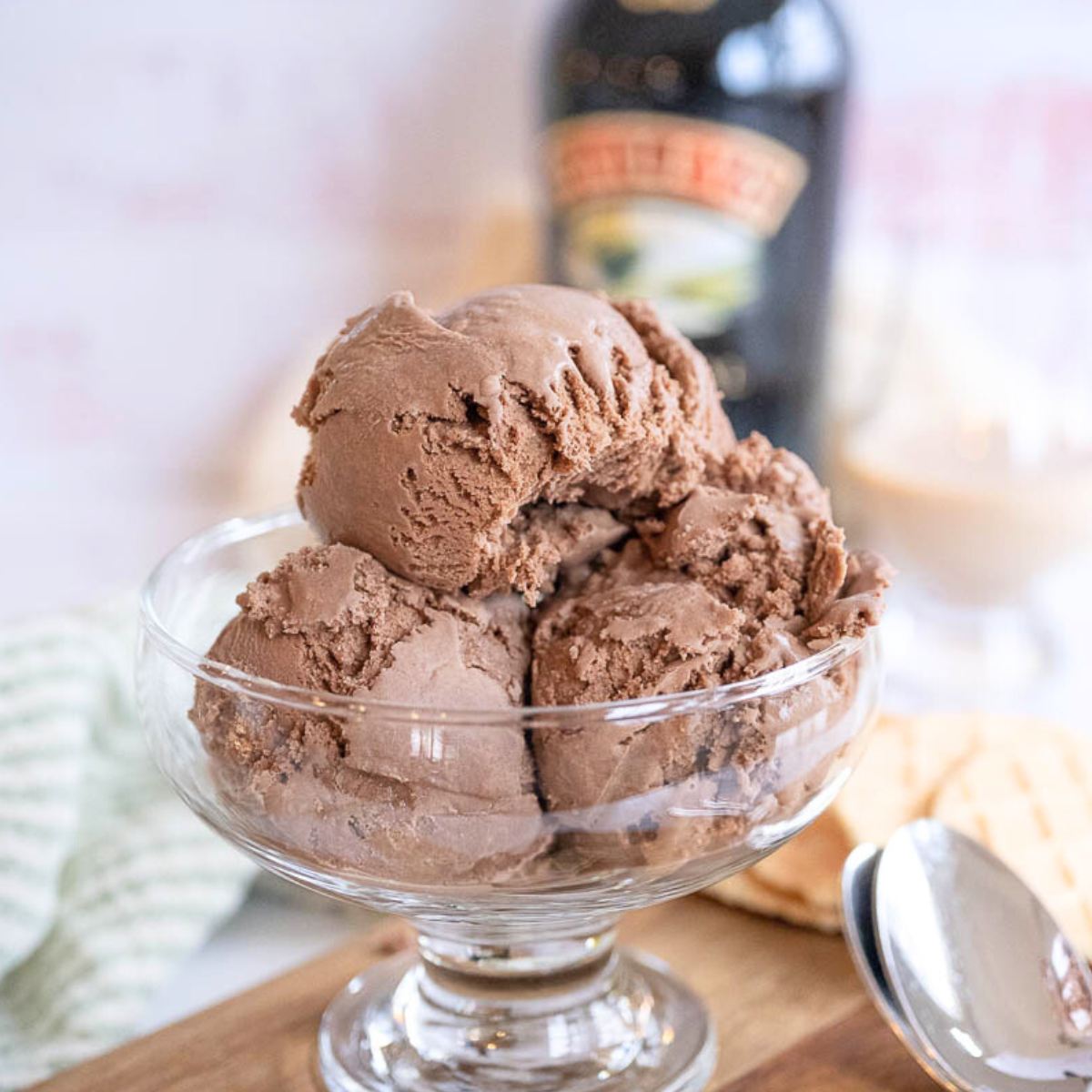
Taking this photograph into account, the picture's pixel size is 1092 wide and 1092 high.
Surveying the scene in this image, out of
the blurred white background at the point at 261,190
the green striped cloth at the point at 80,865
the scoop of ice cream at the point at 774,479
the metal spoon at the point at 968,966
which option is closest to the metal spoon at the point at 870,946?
the metal spoon at the point at 968,966

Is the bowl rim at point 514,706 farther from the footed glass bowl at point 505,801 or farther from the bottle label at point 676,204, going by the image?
the bottle label at point 676,204

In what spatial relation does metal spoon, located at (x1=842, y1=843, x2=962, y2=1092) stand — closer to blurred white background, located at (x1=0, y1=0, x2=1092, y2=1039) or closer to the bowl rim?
the bowl rim

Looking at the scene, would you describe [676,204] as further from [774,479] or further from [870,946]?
[870,946]

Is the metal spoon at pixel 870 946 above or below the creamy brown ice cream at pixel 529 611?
below

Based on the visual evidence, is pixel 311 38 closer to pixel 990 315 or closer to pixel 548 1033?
pixel 990 315

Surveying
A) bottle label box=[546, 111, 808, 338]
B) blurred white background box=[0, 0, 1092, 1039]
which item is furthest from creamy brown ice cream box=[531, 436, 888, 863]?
blurred white background box=[0, 0, 1092, 1039]

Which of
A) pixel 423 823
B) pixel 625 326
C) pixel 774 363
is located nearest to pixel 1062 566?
pixel 774 363
